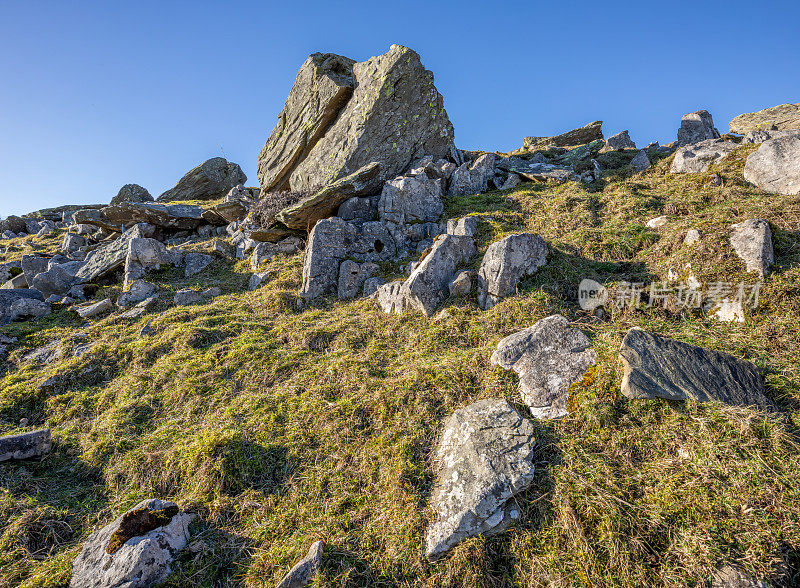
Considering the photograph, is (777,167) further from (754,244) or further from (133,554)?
(133,554)

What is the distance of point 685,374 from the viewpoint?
5191 millimetres

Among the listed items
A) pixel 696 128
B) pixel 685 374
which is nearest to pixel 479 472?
pixel 685 374

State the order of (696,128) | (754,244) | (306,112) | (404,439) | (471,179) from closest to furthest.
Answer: (404,439) → (754,244) → (471,179) → (306,112) → (696,128)

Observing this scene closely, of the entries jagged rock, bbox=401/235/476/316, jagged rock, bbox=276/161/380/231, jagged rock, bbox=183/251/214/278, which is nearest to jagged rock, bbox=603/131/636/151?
jagged rock, bbox=276/161/380/231

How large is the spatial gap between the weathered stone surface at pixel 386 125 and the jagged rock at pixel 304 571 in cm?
1356

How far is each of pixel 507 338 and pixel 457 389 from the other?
5.21 feet

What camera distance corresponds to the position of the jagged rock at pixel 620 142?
20956mm

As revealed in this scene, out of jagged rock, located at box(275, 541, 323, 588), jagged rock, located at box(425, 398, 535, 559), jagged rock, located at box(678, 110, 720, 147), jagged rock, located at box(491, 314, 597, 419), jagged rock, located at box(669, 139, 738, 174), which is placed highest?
jagged rock, located at box(678, 110, 720, 147)

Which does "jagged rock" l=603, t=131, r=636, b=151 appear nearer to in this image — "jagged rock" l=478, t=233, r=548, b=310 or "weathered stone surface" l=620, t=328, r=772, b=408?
"jagged rock" l=478, t=233, r=548, b=310

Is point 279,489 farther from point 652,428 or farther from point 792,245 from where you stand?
point 792,245

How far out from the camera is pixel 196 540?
15.8ft

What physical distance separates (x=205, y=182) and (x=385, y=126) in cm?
2340

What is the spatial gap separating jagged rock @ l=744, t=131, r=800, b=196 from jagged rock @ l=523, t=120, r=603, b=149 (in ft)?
54.3

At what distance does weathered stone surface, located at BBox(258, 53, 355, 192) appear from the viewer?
57.2ft
